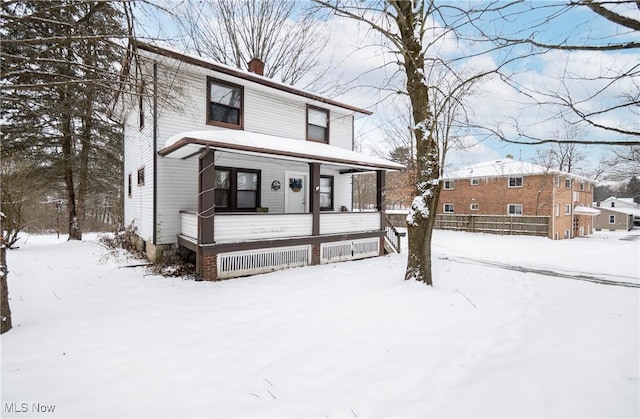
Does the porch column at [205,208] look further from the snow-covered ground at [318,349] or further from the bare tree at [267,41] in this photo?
the bare tree at [267,41]

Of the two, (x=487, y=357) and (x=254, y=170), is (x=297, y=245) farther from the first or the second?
(x=487, y=357)

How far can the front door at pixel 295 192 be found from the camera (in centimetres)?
1155

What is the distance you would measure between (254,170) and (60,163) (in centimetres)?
1089

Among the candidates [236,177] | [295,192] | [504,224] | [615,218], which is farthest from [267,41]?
[615,218]

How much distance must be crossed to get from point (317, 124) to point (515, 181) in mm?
19650

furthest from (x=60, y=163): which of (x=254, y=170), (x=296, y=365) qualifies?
(x=296, y=365)

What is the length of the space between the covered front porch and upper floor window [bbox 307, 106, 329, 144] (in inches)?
51.4

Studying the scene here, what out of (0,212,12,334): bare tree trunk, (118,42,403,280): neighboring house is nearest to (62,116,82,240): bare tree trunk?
(118,42,403,280): neighboring house

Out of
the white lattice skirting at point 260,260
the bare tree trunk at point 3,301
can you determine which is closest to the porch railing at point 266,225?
the white lattice skirting at point 260,260

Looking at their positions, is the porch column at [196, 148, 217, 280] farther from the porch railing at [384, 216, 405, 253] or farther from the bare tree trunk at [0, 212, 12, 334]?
the porch railing at [384, 216, 405, 253]

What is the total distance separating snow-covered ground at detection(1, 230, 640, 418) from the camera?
107 inches

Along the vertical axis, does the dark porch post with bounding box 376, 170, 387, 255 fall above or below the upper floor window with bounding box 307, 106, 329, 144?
below

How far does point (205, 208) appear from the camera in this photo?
728 cm

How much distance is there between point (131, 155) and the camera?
12047 mm
